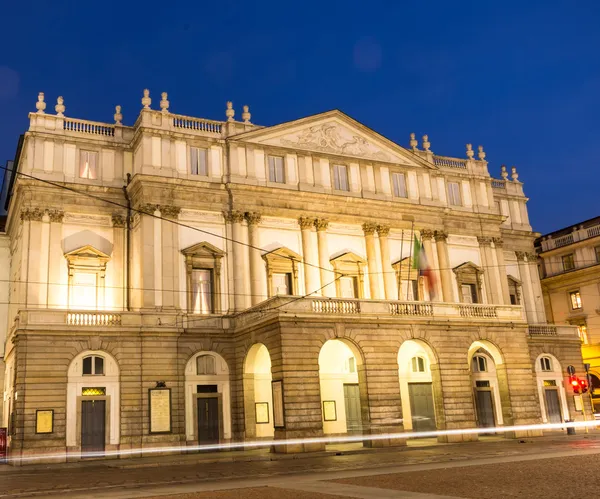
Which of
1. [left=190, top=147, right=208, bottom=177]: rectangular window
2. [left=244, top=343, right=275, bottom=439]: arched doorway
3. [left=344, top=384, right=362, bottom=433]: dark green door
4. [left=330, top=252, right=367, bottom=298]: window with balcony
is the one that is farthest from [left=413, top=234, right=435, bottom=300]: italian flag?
[left=190, top=147, right=208, bottom=177]: rectangular window

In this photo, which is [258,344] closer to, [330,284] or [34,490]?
[330,284]

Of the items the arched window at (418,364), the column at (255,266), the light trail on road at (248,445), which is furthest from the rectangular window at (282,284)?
the light trail on road at (248,445)

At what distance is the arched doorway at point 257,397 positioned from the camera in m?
35.1

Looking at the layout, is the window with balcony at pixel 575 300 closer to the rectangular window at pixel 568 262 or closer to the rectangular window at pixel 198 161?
the rectangular window at pixel 568 262

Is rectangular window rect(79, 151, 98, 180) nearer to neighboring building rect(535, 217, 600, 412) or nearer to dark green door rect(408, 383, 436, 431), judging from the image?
dark green door rect(408, 383, 436, 431)

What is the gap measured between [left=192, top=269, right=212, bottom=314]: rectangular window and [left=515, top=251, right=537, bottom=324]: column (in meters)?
23.4

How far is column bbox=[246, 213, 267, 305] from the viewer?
37.8m

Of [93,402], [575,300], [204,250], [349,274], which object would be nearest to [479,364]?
[349,274]

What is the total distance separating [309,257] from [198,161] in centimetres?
821

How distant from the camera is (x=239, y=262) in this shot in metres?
37.8

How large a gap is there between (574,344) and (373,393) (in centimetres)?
1899

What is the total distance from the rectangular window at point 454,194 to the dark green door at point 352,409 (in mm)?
15151

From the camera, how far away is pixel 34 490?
1822 cm

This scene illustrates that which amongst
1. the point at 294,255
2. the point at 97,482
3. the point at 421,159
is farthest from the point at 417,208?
the point at 97,482
